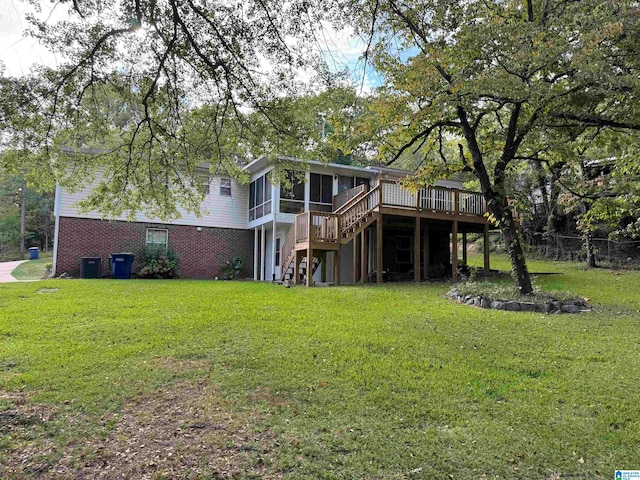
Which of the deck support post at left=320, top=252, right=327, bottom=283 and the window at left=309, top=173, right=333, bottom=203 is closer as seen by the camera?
the deck support post at left=320, top=252, right=327, bottom=283

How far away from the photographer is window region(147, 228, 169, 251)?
1636 cm

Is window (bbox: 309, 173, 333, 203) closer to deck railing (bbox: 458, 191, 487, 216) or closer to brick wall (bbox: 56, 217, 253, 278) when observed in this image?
brick wall (bbox: 56, 217, 253, 278)

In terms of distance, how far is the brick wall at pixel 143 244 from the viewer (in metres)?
15.0

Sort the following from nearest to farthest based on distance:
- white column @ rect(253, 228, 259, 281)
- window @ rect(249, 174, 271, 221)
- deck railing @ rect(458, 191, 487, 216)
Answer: deck railing @ rect(458, 191, 487, 216)
window @ rect(249, 174, 271, 221)
white column @ rect(253, 228, 259, 281)

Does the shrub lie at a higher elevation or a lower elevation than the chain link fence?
lower

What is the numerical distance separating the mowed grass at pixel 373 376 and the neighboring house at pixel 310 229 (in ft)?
17.7

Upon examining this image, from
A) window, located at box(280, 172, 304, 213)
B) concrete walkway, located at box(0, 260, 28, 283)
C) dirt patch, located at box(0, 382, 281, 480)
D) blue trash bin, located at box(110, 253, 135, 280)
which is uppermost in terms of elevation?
window, located at box(280, 172, 304, 213)

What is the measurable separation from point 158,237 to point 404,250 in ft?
32.8

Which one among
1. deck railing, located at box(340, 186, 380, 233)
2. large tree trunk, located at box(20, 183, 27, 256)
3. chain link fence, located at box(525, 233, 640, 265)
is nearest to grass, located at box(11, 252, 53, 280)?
deck railing, located at box(340, 186, 380, 233)

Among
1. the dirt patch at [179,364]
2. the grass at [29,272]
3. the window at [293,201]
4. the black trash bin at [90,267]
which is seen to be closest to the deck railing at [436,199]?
the window at [293,201]

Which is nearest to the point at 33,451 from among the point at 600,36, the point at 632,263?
the point at 600,36

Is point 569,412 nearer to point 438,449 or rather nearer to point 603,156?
point 438,449

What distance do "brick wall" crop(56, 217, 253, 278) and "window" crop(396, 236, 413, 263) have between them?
654 centimetres

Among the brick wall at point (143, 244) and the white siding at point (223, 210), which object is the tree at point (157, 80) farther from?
the white siding at point (223, 210)
